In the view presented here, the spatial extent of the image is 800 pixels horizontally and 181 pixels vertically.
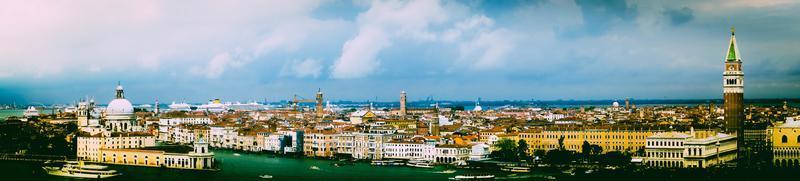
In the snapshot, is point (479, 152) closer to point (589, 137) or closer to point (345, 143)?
point (589, 137)

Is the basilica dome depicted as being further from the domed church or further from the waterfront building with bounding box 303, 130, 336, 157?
the waterfront building with bounding box 303, 130, 336, 157

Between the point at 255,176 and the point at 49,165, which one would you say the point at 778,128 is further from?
the point at 49,165

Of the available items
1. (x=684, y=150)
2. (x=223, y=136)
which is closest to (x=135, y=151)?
(x=223, y=136)

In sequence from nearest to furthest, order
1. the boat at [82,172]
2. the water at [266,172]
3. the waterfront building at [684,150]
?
the water at [266,172] → the boat at [82,172] → the waterfront building at [684,150]

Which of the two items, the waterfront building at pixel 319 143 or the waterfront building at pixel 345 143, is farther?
the waterfront building at pixel 319 143

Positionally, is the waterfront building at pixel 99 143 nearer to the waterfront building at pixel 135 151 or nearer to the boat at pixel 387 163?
the waterfront building at pixel 135 151

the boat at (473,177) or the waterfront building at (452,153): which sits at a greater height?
the waterfront building at (452,153)

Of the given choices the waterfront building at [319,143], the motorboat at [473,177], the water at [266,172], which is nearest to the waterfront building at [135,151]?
the water at [266,172]
